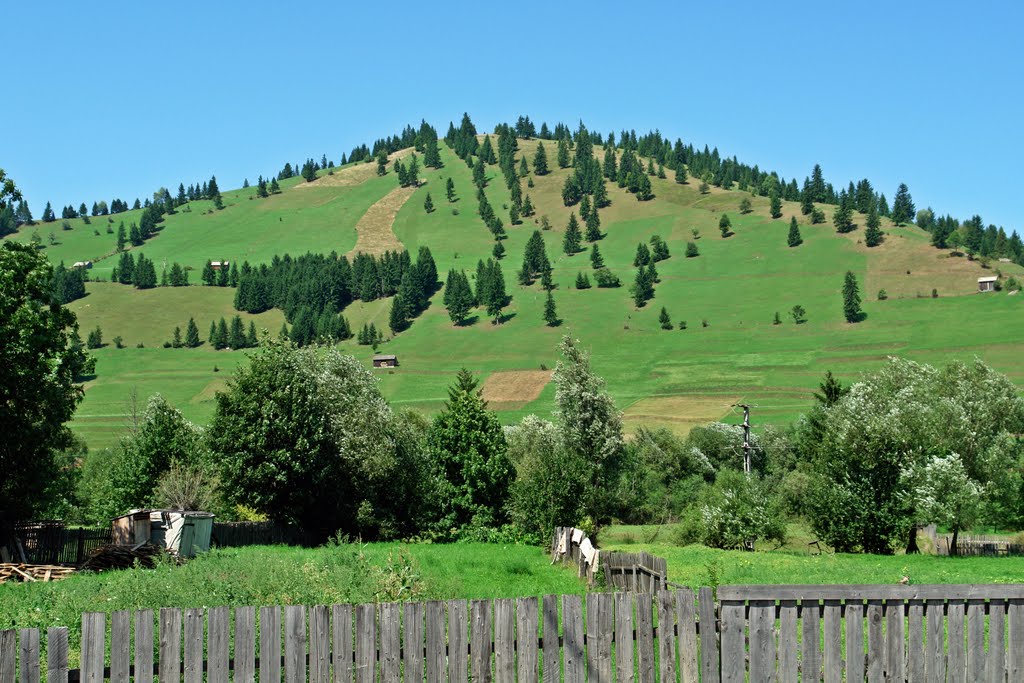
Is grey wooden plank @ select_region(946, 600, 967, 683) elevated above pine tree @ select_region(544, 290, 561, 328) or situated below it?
below

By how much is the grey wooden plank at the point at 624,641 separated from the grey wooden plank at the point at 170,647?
3.92m

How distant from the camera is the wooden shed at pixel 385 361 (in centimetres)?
18488

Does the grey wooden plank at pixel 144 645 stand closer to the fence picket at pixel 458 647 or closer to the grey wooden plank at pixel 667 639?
the fence picket at pixel 458 647

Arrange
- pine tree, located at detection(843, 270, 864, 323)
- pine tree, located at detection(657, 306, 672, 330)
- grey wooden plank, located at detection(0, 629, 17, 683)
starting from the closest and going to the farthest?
grey wooden plank, located at detection(0, 629, 17, 683), pine tree, located at detection(843, 270, 864, 323), pine tree, located at detection(657, 306, 672, 330)

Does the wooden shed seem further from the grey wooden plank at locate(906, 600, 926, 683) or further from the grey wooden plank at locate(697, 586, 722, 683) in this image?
the grey wooden plank at locate(906, 600, 926, 683)

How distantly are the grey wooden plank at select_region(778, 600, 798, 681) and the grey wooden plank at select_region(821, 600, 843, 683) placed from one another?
11.1 inches

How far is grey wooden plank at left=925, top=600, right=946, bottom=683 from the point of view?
29.0ft

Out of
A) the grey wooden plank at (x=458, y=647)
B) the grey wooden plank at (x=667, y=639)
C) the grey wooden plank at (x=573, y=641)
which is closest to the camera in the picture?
the grey wooden plank at (x=458, y=647)

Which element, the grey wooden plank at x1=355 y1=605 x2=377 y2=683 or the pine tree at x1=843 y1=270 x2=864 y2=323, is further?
the pine tree at x1=843 y1=270 x2=864 y2=323

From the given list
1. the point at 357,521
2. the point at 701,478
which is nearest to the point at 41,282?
the point at 357,521

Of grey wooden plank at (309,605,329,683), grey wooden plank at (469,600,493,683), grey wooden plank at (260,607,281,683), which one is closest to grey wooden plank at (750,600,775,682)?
grey wooden plank at (469,600,493,683)

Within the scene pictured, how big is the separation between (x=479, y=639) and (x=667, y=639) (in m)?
1.77

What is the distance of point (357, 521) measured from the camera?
150 feet

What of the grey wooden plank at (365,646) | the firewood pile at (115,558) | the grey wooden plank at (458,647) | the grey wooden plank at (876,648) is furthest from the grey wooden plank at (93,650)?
the firewood pile at (115,558)
